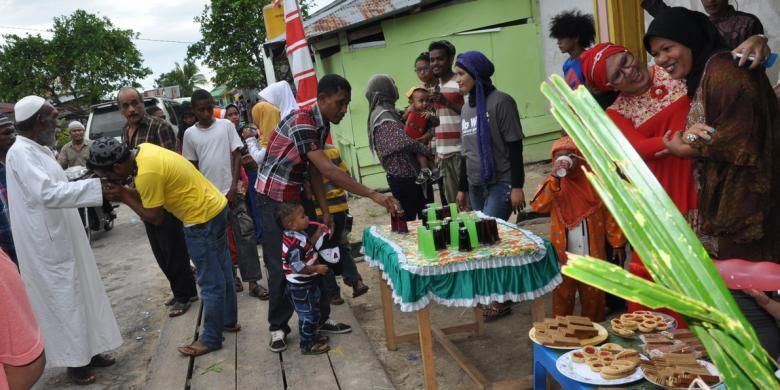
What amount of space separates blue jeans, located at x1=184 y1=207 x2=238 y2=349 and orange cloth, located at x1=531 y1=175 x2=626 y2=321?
2.11 meters

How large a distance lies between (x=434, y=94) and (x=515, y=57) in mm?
5155

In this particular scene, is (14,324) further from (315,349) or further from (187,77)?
(187,77)

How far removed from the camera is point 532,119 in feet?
31.6

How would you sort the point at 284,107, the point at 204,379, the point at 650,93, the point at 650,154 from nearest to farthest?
1. the point at 650,154
2. the point at 650,93
3. the point at 204,379
4. the point at 284,107

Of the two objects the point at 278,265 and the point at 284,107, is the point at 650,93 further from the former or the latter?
the point at 284,107

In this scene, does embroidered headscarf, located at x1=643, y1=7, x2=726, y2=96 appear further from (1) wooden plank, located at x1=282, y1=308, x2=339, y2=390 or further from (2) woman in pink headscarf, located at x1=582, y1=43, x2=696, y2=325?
(1) wooden plank, located at x1=282, y1=308, x2=339, y2=390

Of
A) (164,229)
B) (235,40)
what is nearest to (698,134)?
(164,229)

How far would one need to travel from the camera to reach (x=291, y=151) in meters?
3.70

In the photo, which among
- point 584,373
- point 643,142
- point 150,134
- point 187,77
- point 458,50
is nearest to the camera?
point 584,373

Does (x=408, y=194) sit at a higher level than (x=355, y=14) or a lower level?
lower

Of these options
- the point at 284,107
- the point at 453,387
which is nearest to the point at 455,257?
the point at 453,387

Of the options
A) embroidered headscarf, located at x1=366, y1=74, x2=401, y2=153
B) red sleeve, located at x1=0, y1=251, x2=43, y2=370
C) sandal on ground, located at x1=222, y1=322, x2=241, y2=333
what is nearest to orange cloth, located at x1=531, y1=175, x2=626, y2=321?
embroidered headscarf, located at x1=366, y1=74, x2=401, y2=153

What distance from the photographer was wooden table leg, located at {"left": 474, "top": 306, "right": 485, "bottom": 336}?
13.3 ft

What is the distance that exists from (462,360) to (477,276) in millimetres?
737
